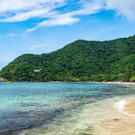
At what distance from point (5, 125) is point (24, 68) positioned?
175885mm

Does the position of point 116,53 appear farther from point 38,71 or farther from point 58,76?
point 38,71

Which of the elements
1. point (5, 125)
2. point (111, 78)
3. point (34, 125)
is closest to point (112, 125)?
point (34, 125)

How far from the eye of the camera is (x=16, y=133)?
37.0 ft

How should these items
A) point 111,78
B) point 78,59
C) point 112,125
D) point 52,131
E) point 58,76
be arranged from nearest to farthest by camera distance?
point 52,131 → point 112,125 → point 111,78 → point 58,76 → point 78,59

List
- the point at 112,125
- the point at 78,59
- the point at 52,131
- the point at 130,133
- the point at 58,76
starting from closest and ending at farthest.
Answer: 1. the point at 130,133
2. the point at 52,131
3. the point at 112,125
4. the point at 58,76
5. the point at 78,59

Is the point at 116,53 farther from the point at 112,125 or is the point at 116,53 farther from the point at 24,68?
the point at 112,125

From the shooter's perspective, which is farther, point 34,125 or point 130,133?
point 34,125

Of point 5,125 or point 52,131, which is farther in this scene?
point 5,125

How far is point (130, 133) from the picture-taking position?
10.7 metres

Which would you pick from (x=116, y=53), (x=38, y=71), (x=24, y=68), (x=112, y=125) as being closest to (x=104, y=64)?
(x=116, y=53)

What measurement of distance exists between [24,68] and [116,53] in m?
92.5

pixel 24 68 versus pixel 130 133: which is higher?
pixel 24 68

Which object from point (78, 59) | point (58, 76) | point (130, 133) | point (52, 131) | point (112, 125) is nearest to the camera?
point (130, 133)

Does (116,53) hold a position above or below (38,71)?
above
